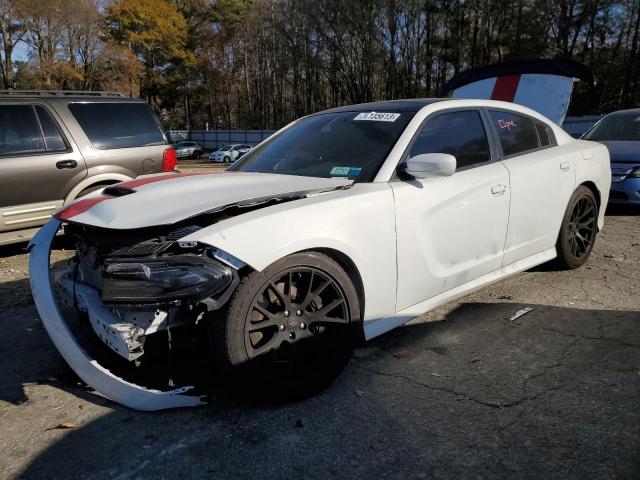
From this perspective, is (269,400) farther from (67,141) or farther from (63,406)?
(67,141)

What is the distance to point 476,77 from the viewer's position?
8.17m

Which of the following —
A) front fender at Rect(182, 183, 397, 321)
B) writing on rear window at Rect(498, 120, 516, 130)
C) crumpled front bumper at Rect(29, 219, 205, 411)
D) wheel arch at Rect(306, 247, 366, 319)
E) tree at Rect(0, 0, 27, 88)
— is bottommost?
crumpled front bumper at Rect(29, 219, 205, 411)

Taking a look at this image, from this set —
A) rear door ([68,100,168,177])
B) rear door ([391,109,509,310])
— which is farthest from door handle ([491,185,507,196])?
rear door ([68,100,168,177])

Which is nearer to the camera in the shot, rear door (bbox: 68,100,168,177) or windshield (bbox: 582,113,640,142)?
rear door (bbox: 68,100,168,177)

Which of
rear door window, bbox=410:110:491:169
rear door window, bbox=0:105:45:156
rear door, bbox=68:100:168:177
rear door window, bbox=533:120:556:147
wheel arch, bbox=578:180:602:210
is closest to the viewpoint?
rear door window, bbox=410:110:491:169

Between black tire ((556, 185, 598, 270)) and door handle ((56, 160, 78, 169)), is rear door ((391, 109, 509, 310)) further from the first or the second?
door handle ((56, 160, 78, 169))

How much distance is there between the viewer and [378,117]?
10.9ft

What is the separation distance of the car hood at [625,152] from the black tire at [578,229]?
10.5ft

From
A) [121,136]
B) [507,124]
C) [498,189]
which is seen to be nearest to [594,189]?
[507,124]

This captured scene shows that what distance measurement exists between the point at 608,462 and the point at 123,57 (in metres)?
44.8

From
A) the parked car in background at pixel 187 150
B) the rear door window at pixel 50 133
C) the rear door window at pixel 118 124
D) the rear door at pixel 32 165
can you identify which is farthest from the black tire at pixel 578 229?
the parked car in background at pixel 187 150

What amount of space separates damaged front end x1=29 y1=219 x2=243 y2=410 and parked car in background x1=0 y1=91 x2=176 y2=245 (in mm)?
3377

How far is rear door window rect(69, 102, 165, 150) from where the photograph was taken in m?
5.89

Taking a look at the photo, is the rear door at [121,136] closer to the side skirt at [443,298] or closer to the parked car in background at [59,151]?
the parked car in background at [59,151]
